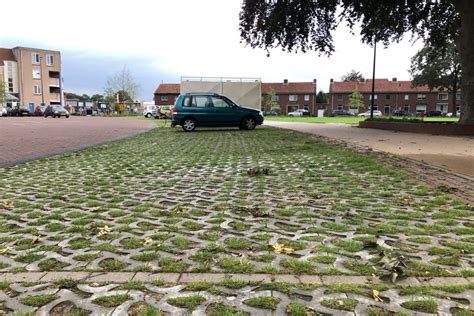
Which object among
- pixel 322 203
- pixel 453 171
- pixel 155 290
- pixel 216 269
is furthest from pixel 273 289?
pixel 453 171

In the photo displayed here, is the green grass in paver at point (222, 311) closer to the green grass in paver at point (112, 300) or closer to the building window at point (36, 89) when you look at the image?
the green grass in paver at point (112, 300)

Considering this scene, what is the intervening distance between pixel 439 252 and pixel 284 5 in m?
16.7

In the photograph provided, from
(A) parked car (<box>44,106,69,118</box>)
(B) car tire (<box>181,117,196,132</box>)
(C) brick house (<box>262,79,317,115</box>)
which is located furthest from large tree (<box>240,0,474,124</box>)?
(C) brick house (<box>262,79,317,115</box>)

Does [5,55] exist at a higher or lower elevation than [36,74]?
higher

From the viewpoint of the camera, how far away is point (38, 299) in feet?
8.30

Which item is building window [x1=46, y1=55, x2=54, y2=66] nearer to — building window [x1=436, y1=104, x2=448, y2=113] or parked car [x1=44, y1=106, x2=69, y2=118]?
parked car [x1=44, y1=106, x2=69, y2=118]

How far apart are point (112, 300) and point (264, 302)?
3.21 ft

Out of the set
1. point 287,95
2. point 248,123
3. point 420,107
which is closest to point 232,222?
point 248,123

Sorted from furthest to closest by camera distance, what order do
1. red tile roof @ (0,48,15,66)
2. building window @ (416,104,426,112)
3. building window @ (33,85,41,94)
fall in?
building window @ (416,104,426,112) < building window @ (33,85,41,94) < red tile roof @ (0,48,15,66)

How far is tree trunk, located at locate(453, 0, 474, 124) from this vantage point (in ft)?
51.2

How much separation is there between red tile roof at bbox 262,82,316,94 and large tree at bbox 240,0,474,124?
73.9m

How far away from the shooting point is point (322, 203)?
4.92m

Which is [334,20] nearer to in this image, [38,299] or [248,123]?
[248,123]

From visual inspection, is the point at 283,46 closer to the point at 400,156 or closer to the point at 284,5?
the point at 284,5
